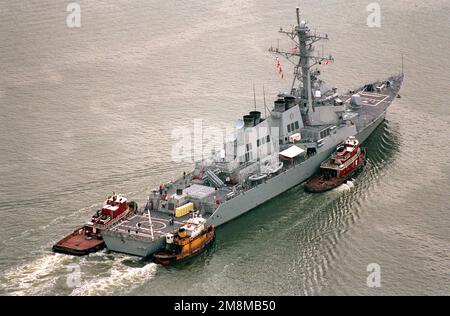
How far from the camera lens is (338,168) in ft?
276

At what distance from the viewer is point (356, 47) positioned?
378ft

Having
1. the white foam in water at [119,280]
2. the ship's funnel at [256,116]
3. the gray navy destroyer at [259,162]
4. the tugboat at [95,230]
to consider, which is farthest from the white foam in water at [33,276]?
the ship's funnel at [256,116]

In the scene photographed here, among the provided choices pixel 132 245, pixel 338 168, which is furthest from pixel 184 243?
pixel 338 168

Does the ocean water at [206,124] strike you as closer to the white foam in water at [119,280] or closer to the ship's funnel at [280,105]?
the white foam in water at [119,280]

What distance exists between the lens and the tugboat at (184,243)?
227ft

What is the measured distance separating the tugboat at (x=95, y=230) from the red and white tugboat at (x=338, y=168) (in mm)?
18562

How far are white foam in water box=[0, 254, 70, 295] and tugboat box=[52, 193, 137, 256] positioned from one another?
1.16 metres

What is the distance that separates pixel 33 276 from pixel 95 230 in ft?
24.9

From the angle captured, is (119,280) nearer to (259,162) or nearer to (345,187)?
(259,162)

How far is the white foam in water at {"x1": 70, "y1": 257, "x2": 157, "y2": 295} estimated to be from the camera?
6431cm

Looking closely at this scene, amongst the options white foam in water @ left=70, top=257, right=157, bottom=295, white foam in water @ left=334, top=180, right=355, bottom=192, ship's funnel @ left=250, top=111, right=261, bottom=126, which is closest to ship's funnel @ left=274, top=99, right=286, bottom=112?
ship's funnel @ left=250, top=111, right=261, bottom=126

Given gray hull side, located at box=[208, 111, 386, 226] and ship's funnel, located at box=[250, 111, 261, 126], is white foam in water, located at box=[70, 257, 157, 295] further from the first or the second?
ship's funnel, located at box=[250, 111, 261, 126]

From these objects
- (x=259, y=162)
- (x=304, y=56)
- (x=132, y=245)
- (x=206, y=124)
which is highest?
(x=304, y=56)

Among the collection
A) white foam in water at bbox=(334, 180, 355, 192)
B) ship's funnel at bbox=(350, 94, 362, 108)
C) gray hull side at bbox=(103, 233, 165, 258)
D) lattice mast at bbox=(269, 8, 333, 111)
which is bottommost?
gray hull side at bbox=(103, 233, 165, 258)
